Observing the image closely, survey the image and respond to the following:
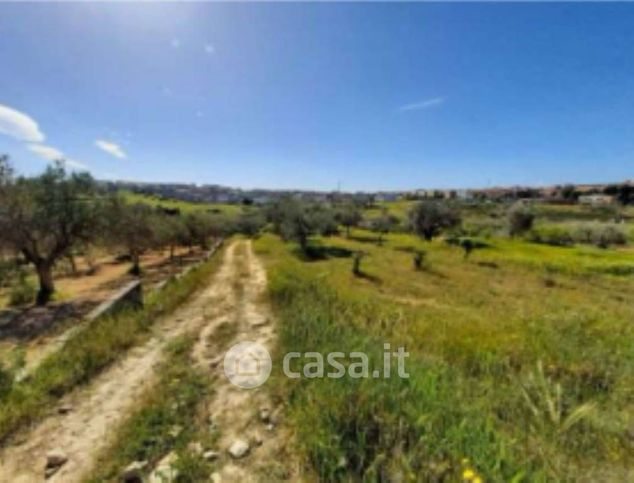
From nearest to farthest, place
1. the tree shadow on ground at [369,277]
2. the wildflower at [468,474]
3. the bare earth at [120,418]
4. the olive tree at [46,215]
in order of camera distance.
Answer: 1. the wildflower at [468,474]
2. the bare earth at [120,418]
3. the olive tree at [46,215]
4. the tree shadow on ground at [369,277]

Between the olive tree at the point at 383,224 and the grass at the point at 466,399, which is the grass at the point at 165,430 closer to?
the grass at the point at 466,399

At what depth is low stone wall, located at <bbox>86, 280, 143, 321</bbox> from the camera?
9570mm

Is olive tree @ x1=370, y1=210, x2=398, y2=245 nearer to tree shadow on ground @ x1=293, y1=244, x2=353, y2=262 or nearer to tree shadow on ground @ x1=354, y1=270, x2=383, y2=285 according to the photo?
tree shadow on ground @ x1=293, y1=244, x2=353, y2=262

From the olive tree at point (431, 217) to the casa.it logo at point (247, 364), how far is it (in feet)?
188

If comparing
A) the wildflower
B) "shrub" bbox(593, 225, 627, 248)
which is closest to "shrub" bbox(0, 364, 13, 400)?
the wildflower

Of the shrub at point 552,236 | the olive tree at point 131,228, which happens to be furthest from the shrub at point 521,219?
the olive tree at point 131,228

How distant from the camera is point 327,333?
245 inches

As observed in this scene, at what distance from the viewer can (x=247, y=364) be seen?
651 cm

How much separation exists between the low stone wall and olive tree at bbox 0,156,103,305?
1340 centimetres

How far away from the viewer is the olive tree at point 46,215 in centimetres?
2033

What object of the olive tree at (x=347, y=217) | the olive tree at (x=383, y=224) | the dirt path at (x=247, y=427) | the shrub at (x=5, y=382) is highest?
the shrub at (x=5, y=382)

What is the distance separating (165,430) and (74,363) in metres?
2.91

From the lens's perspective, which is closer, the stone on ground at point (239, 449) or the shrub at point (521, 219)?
the stone on ground at point (239, 449)

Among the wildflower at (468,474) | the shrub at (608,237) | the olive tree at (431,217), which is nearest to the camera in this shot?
the wildflower at (468,474)
